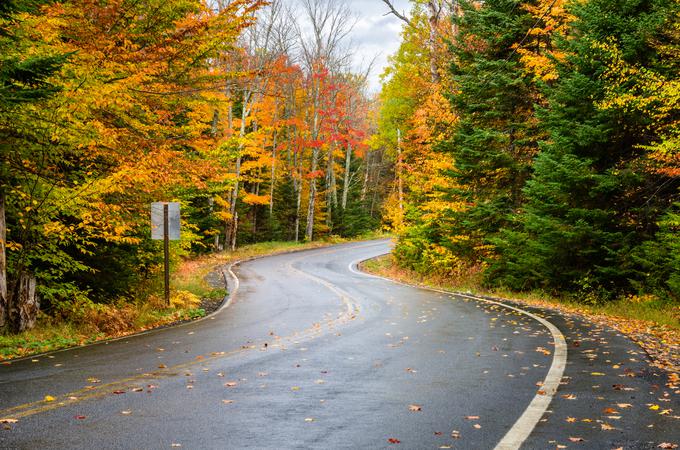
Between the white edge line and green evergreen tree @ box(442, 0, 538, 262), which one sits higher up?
green evergreen tree @ box(442, 0, 538, 262)

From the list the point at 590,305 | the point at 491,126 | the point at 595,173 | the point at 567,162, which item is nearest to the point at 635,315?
the point at 590,305

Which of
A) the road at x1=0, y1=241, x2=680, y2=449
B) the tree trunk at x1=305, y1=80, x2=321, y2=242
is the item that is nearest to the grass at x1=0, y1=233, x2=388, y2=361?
the road at x1=0, y1=241, x2=680, y2=449

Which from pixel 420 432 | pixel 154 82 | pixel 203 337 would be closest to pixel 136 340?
pixel 203 337

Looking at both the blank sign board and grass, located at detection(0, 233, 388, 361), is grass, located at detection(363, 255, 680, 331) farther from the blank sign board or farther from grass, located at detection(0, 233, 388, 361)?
the blank sign board

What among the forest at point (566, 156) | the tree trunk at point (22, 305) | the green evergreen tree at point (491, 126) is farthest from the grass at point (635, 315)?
the tree trunk at point (22, 305)

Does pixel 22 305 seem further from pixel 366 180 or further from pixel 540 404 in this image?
pixel 366 180

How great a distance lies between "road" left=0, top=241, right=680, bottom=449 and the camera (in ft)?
16.0

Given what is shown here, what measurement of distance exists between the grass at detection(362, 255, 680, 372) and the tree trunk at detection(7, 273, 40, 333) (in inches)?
431

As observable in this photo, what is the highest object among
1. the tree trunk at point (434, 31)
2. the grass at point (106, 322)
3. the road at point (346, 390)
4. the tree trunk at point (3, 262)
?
the tree trunk at point (434, 31)

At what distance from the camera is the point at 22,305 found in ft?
36.2

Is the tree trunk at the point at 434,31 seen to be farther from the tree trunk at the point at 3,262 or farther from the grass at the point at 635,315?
the tree trunk at the point at 3,262

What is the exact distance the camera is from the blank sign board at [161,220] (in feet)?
48.1

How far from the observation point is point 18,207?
11.0m

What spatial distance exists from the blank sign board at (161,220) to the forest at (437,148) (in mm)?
258
